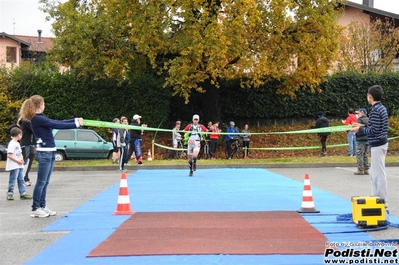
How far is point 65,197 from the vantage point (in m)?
13.8

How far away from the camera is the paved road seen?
26.9 feet

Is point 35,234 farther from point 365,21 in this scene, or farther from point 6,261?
point 365,21

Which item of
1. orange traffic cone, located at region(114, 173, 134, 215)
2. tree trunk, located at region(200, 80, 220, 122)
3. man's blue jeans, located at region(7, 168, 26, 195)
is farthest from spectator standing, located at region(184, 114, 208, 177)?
tree trunk, located at region(200, 80, 220, 122)

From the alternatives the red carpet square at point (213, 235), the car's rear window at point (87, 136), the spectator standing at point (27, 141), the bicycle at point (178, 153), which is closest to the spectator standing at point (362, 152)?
the red carpet square at point (213, 235)

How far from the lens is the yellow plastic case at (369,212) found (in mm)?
8631

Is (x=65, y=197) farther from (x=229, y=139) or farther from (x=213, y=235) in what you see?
(x=229, y=139)

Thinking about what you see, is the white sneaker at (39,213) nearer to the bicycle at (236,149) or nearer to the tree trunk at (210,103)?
the bicycle at (236,149)

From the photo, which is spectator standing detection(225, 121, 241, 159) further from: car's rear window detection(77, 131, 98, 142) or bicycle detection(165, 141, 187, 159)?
car's rear window detection(77, 131, 98, 142)

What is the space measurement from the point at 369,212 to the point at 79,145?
21.0 m

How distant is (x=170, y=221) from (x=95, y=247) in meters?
2.13

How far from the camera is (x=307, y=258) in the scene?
6.87 meters

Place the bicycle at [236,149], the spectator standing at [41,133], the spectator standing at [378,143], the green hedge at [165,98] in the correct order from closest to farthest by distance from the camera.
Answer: the spectator standing at [378,143] < the spectator standing at [41,133] < the bicycle at [236,149] < the green hedge at [165,98]

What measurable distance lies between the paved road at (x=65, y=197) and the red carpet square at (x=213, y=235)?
3.32 feet

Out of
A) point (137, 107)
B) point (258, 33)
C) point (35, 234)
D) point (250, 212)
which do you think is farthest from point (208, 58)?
point (35, 234)
